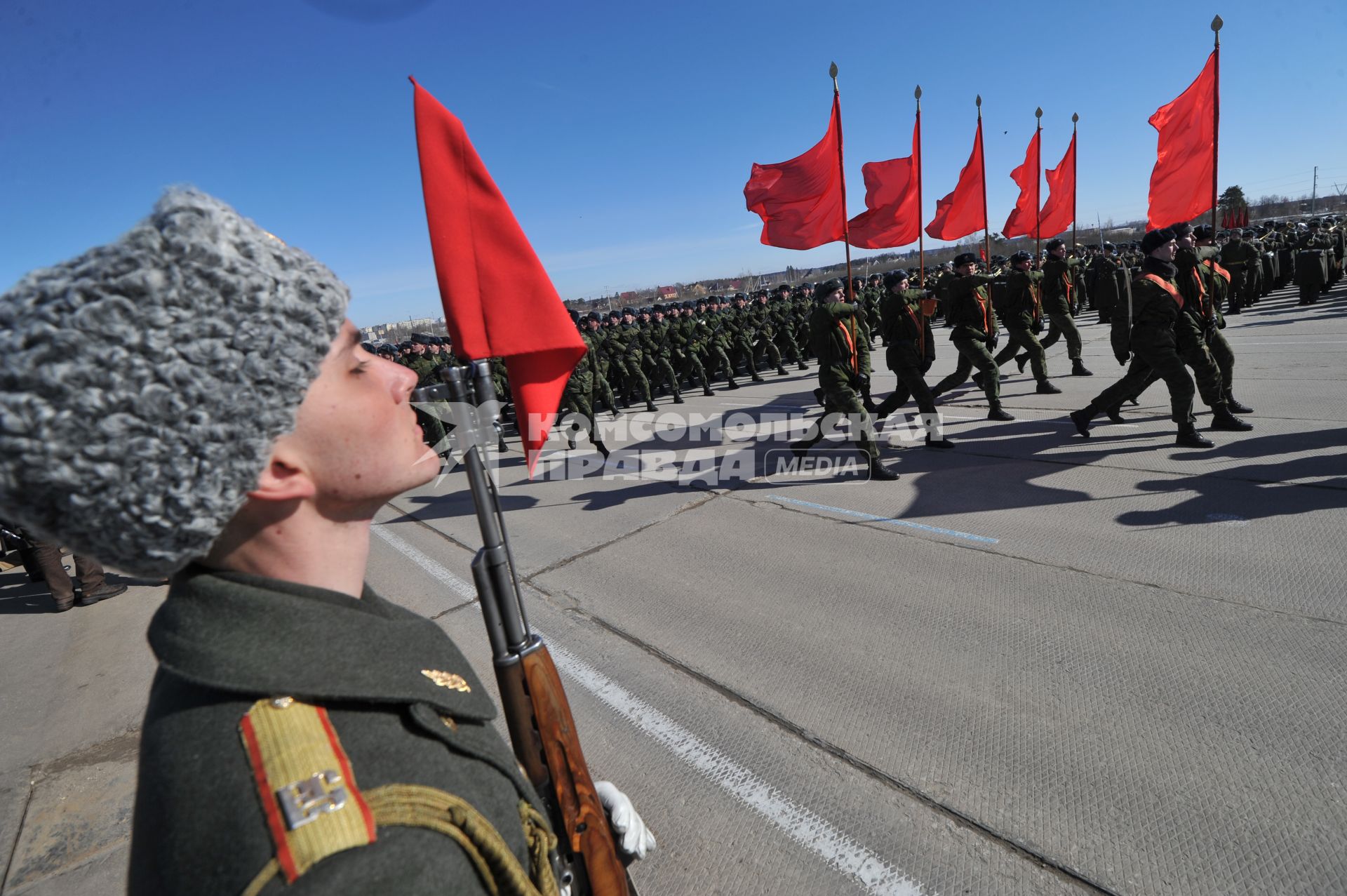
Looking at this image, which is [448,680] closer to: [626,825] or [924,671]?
[626,825]

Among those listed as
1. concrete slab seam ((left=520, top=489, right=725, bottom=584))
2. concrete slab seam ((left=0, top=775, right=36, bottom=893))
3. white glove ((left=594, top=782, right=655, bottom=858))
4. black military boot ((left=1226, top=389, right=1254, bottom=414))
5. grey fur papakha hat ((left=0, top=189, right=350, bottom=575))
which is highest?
grey fur papakha hat ((left=0, top=189, right=350, bottom=575))

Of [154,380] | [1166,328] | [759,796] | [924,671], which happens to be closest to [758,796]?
[759,796]

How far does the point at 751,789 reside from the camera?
2.70 meters

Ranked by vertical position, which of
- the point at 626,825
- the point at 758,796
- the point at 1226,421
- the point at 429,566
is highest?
the point at 626,825

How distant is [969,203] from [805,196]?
14.5 ft

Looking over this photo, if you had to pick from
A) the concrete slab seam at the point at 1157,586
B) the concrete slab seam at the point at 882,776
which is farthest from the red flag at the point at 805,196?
the concrete slab seam at the point at 882,776

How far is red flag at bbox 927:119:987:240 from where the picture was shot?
11359 millimetres

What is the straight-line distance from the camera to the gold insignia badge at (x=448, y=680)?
1.00 metres

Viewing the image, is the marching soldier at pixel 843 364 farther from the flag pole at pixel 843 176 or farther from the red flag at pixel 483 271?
the red flag at pixel 483 271

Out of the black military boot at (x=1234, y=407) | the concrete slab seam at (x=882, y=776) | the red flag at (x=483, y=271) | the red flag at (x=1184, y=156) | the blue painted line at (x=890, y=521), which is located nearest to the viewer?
the red flag at (x=483, y=271)

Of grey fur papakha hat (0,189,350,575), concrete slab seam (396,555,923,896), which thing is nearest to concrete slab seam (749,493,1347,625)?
concrete slab seam (396,555,923,896)

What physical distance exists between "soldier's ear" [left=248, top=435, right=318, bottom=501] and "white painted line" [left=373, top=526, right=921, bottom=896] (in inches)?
85.2

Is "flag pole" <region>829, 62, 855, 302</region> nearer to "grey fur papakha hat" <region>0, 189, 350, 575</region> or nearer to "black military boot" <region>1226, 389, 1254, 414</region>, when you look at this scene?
"black military boot" <region>1226, 389, 1254, 414</region>

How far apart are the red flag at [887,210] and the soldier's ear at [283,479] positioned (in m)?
10.4
